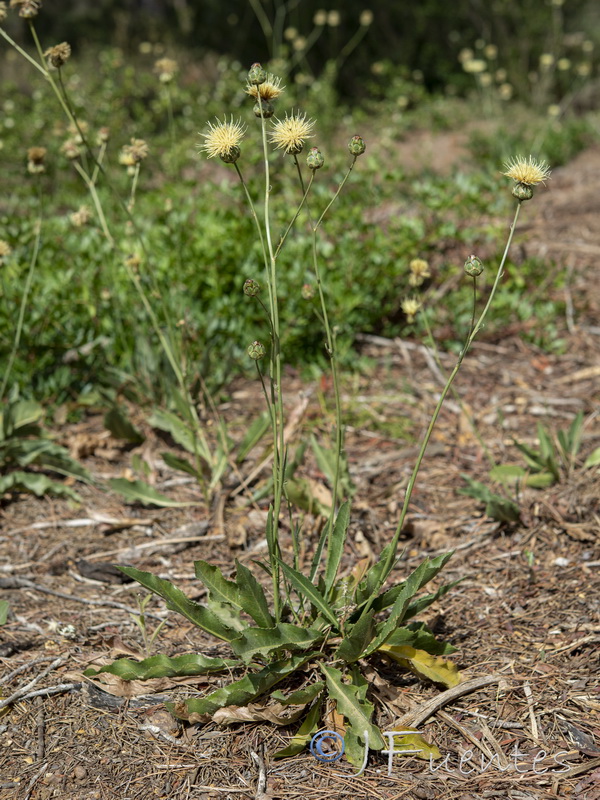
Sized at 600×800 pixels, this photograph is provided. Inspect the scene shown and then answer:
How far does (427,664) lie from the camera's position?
1.69 metres

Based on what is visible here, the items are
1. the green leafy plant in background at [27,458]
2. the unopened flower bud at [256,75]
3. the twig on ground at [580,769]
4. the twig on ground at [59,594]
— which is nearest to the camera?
the unopened flower bud at [256,75]

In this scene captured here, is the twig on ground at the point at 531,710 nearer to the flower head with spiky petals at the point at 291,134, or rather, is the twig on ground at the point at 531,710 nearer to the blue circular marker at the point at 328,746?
the blue circular marker at the point at 328,746

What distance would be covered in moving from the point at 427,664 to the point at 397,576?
1.53 ft

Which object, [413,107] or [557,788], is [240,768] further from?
[413,107]

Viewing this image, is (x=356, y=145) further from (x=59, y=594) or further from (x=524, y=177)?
(x=59, y=594)

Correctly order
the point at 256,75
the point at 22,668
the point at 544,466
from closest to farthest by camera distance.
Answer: the point at 256,75, the point at 22,668, the point at 544,466

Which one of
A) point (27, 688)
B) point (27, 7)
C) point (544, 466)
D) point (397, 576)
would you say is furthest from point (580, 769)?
point (27, 7)

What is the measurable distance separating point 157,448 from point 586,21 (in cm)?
827

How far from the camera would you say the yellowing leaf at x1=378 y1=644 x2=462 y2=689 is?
1.68m

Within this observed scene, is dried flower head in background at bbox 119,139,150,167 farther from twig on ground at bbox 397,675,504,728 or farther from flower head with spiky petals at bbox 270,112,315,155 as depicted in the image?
twig on ground at bbox 397,675,504,728

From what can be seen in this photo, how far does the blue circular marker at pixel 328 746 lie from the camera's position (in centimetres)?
156

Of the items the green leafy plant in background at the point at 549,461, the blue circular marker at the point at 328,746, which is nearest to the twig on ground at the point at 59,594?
the blue circular marker at the point at 328,746

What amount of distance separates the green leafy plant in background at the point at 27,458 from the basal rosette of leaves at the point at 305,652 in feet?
3.35

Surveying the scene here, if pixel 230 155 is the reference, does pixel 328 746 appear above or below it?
below
